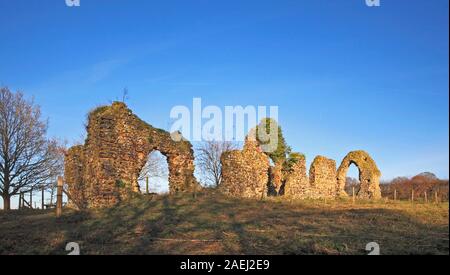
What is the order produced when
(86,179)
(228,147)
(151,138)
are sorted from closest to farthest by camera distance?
1. (86,179)
2. (151,138)
3. (228,147)

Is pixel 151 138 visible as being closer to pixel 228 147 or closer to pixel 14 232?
pixel 14 232

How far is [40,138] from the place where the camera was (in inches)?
1096

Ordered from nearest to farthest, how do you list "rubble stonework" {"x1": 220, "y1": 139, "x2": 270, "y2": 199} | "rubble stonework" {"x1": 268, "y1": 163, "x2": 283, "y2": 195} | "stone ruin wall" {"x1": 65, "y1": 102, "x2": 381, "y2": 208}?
"stone ruin wall" {"x1": 65, "y1": 102, "x2": 381, "y2": 208}, "rubble stonework" {"x1": 220, "y1": 139, "x2": 270, "y2": 199}, "rubble stonework" {"x1": 268, "y1": 163, "x2": 283, "y2": 195}

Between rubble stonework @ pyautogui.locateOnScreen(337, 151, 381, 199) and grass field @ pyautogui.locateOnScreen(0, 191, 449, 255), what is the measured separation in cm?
1925

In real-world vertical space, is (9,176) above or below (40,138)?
below

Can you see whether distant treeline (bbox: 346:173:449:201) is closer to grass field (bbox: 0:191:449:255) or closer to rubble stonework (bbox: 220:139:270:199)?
rubble stonework (bbox: 220:139:270:199)

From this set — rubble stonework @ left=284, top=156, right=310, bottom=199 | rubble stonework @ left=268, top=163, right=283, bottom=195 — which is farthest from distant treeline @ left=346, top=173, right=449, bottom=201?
rubble stonework @ left=268, top=163, right=283, bottom=195

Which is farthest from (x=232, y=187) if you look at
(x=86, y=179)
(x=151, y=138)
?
(x=86, y=179)

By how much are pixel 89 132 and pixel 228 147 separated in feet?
92.4

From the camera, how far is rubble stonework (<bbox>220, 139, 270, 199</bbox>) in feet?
88.6

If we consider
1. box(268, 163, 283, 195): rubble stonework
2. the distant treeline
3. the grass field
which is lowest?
the distant treeline

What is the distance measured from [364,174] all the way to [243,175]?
13.4 metres

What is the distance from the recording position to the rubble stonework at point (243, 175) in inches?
1064
